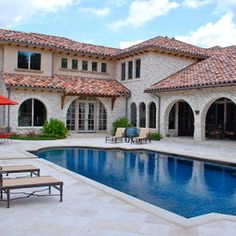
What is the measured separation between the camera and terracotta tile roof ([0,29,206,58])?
23.6 m

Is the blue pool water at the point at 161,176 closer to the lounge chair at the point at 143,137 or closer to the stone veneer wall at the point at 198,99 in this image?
the lounge chair at the point at 143,137

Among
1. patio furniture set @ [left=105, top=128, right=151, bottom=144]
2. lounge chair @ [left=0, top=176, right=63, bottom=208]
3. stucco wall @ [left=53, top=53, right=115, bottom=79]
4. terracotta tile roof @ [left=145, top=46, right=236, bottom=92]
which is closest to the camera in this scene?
lounge chair @ [left=0, top=176, right=63, bottom=208]

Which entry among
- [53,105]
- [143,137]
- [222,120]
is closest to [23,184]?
[143,137]

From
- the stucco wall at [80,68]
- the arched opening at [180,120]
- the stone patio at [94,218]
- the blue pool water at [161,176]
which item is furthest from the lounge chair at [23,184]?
the stucco wall at [80,68]

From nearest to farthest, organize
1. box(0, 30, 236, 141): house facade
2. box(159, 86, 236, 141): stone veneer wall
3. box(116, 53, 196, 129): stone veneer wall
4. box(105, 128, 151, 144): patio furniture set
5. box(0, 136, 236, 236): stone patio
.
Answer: box(0, 136, 236, 236): stone patio
box(159, 86, 236, 141): stone veneer wall
box(105, 128, 151, 144): patio furniture set
box(0, 30, 236, 141): house facade
box(116, 53, 196, 129): stone veneer wall

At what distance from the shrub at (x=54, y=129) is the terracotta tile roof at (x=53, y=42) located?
5474mm

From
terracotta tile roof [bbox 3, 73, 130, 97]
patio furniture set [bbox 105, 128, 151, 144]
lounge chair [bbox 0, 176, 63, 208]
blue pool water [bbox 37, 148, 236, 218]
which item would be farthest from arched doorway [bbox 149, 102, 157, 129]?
lounge chair [bbox 0, 176, 63, 208]

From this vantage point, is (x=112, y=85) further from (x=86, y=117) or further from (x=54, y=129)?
(x=54, y=129)

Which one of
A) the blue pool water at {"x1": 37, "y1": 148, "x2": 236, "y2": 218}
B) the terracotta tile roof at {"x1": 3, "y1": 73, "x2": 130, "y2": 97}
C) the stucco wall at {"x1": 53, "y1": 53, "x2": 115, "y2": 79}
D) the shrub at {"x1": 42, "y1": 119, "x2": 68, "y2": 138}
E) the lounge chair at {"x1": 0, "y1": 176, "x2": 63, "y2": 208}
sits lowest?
the blue pool water at {"x1": 37, "y1": 148, "x2": 236, "y2": 218}

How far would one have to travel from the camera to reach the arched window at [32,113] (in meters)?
23.0

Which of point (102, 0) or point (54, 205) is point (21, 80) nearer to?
point (102, 0)

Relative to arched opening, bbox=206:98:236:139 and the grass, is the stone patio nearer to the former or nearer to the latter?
the grass

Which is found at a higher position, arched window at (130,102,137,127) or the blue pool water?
arched window at (130,102,137,127)

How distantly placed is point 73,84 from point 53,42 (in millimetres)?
3442
